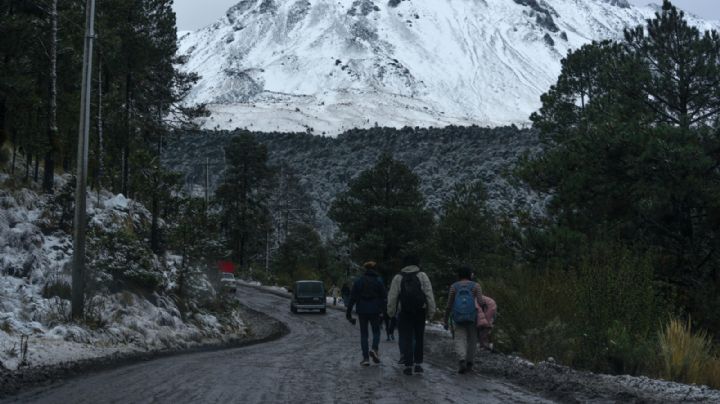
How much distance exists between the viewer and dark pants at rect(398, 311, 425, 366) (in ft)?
37.1

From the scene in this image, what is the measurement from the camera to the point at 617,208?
843 inches

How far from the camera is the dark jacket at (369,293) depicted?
12.2m

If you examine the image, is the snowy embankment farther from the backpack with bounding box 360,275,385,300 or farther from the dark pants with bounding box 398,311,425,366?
the dark pants with bounding box 398,311,425,366

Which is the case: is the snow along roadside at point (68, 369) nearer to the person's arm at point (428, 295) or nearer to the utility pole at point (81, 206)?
the utility pole at point (81, 206)

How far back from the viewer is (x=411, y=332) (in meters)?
11.4

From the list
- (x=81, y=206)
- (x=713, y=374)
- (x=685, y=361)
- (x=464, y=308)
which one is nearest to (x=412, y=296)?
(x=464, y=308)

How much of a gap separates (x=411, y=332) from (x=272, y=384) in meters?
2.77

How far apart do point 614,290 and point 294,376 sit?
19.7 ft

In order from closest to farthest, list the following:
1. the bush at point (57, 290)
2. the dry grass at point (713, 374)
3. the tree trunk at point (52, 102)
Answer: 1. the dry grass at point (713, 374)
2. the bush at point (57, 290)
3. the tree trunk at point (52, 102)

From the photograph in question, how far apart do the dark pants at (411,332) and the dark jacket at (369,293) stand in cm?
87

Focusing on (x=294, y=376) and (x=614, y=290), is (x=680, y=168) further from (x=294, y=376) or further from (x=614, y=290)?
(x=294, y=376)

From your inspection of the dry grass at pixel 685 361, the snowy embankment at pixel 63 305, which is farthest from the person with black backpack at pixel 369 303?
the snowy embankment at pixel 63 305

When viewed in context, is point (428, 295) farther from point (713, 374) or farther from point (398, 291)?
point (713, 374)

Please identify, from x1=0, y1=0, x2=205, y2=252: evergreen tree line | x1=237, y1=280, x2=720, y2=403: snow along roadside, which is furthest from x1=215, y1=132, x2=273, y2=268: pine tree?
x1=237, y1=280, x2=720, y2=403: snow along roadside
